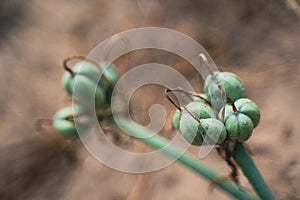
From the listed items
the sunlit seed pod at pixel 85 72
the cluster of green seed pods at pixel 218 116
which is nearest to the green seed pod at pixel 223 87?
the cluster of green seed pods at pixel 218 116

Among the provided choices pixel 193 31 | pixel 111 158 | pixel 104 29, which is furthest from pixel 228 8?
pixel 111 158

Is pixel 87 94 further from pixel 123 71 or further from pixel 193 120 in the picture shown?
pixel 123 71

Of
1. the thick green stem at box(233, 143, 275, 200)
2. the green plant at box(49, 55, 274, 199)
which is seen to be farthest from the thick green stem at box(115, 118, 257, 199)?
the thick green stem at box(233, 143, 275, 200)

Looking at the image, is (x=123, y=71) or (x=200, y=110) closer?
(x=200, y=110)

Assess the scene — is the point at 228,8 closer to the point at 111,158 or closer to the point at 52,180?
the point at 111,158

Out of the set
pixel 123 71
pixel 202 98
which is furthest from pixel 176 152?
pixel 123 71
